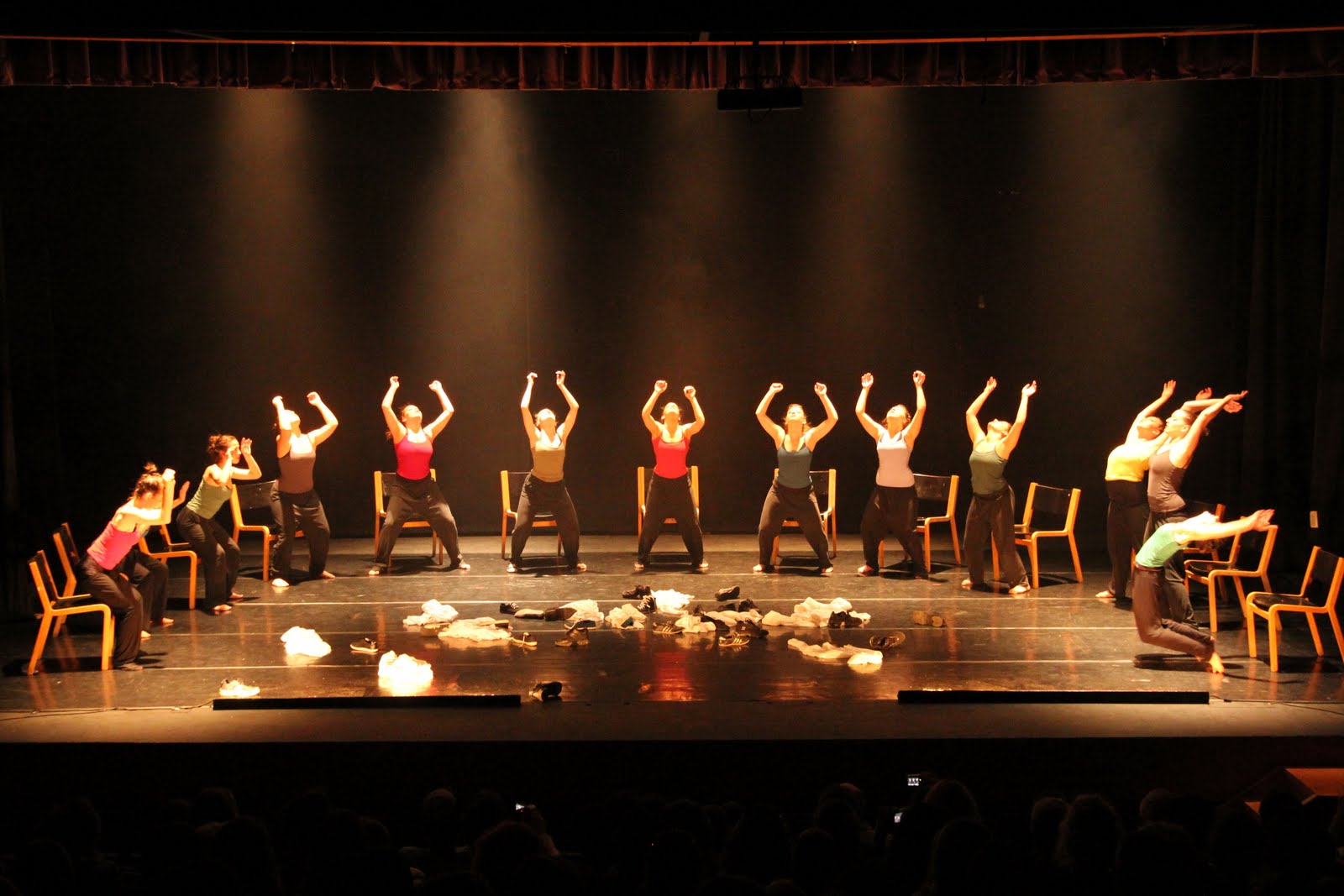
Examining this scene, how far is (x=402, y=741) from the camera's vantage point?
16.9 feet

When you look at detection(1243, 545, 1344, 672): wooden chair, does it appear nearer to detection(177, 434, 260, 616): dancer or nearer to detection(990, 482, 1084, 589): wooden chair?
detection(990, 482, 1084, 589): wooden chair

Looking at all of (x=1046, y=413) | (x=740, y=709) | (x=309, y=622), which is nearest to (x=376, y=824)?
(x=740, y=709)

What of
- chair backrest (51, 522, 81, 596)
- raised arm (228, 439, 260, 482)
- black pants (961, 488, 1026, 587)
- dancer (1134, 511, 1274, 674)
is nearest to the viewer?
dancer (1134, 511, 1274, 674)

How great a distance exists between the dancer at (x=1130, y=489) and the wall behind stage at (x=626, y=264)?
6.68 ft

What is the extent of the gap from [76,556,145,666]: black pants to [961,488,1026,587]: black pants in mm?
5199

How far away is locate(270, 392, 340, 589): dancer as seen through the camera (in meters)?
8.53

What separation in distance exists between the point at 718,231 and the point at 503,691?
16.6ft

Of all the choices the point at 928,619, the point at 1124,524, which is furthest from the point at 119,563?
the point at 1124,524

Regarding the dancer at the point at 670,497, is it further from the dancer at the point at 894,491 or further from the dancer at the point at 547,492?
the dancer at the point at 894,491

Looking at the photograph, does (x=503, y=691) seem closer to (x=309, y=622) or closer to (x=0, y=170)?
(x=309, y=622)

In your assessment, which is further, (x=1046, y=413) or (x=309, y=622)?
(x=1046, y=413)

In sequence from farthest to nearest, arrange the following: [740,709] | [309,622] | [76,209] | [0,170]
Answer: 1. [76,209]
2. [0,170]
3. [309,622]
4. [740,709]

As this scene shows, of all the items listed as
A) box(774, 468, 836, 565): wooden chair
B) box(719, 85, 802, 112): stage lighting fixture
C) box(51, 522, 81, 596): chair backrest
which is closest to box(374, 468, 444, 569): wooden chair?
box(51, 522, 81, 596): chair backrest

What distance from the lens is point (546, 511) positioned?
8875mm
